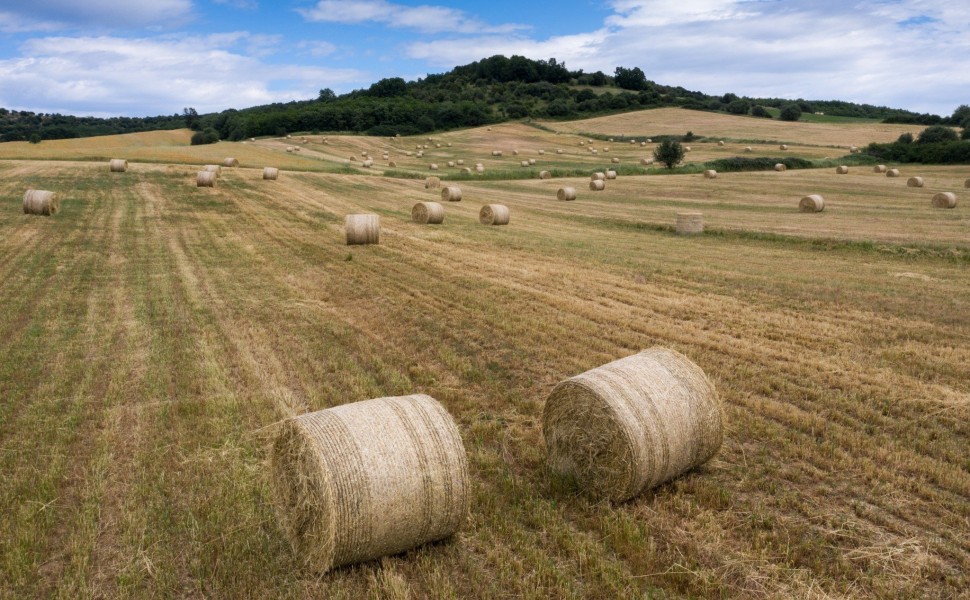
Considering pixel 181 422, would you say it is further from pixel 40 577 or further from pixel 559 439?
pixel 559 439

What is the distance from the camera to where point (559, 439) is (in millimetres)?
6789

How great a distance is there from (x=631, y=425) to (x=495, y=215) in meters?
19.0

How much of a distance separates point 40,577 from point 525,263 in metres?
13.6

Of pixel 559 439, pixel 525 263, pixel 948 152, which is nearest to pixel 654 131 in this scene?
pixel 948 152

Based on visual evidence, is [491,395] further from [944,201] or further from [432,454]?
[944,201]

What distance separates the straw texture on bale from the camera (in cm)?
1969

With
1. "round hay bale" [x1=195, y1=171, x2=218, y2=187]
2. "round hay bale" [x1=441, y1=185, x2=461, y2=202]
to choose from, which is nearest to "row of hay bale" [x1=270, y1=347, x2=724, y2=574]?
"round hay bale" [x1=441, y1=185, x2=461, y2=202]

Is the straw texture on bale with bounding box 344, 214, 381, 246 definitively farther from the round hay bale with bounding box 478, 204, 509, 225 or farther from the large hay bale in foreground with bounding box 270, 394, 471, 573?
the large hay bale in foreground with bounding box 270, 394, 471, 573

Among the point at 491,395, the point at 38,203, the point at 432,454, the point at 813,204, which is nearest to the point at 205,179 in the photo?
the point at 38,203

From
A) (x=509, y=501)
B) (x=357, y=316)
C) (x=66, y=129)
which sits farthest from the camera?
(x=66, y=129)

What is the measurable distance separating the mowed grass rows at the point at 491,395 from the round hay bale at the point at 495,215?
11.4 feet

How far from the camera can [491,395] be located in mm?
8750

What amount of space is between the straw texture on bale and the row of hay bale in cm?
1394

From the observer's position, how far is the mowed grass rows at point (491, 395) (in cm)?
524
